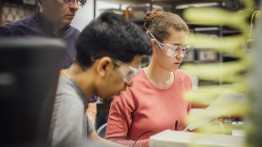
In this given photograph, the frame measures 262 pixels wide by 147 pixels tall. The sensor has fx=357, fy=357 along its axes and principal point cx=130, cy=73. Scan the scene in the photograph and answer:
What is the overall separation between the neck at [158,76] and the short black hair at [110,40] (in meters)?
0.66

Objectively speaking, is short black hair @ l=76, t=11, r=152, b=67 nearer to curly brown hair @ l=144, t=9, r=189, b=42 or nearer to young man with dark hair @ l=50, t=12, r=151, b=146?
young man with dark hair @ l=50, t=12, r=151, b=146

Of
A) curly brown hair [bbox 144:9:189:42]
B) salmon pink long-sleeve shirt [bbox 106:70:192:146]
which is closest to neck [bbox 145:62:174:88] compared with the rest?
salmon pink long-sleeve shirt [bbox 106:70:192:146]

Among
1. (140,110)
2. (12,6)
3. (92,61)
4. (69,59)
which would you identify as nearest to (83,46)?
(92,61)

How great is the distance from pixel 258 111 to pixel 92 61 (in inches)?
34.4

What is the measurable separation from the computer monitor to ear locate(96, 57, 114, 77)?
2.01 feet

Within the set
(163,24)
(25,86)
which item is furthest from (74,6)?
(25,86)

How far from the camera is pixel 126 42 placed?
1239 mm

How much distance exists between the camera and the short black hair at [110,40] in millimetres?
1220

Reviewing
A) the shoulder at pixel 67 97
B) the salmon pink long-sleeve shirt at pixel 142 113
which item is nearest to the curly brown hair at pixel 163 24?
the salmon pink long-sleeve shirt at pixel 142 113

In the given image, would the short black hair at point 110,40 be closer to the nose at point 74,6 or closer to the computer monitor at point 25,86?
the computer monitor at point 25,86

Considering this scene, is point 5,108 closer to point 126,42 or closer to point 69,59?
point 126,42

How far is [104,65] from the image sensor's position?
4.06 feet

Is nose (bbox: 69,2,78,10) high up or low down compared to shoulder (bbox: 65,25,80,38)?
up

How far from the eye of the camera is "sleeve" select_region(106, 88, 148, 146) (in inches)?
69.3
